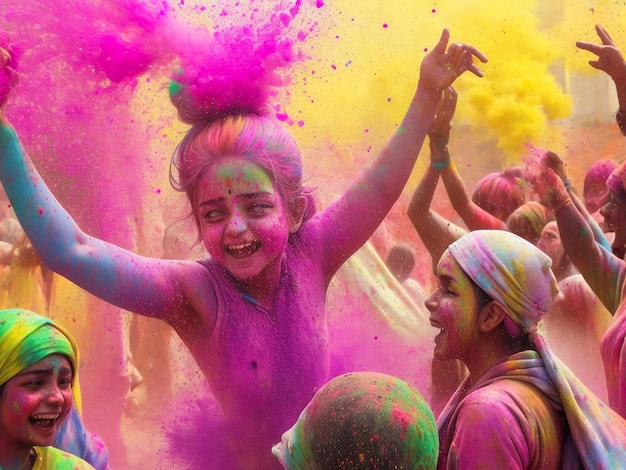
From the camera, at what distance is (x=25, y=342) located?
2.34m

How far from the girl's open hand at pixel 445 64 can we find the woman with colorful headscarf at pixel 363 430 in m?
1.77

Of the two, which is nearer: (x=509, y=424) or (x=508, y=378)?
(x=509, y=424)

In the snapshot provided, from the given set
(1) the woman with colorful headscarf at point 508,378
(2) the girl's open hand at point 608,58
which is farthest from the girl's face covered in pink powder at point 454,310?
(2) the girl's open hand at point 608,58

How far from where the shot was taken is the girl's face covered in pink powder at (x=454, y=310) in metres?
2.60

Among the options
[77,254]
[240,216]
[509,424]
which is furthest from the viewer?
[240,216]

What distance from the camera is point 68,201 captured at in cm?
316

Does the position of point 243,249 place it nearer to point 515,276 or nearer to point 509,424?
point 515,276

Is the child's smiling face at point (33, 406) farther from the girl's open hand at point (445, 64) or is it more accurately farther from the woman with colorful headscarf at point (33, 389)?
the girl's open hand at point (445, 64)

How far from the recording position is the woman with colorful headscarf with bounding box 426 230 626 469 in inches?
89.9

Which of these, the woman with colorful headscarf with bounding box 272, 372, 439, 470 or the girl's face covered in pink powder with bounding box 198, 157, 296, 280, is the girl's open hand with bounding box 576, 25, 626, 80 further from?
the woman with colorful headscarf with bounding box 272, 372, 439, 470

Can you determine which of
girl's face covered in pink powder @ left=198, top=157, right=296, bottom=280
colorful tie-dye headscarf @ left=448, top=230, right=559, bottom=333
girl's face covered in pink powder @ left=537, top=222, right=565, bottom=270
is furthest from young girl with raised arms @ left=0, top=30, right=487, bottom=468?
girl's face covered in pink powder @ left=537, top=222, right=565, bottom=270

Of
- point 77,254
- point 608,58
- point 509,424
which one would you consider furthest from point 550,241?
point 77,254

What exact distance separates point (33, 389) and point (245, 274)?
0.98 meters

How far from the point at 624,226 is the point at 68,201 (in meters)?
2.05
